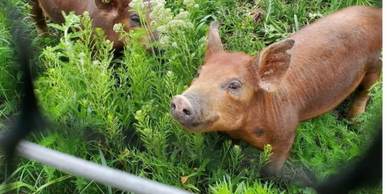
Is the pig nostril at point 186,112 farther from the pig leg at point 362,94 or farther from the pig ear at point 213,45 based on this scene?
the pig leg at point 362,94

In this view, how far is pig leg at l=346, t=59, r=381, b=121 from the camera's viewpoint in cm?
346

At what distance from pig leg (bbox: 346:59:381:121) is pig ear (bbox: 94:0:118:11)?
190 cm

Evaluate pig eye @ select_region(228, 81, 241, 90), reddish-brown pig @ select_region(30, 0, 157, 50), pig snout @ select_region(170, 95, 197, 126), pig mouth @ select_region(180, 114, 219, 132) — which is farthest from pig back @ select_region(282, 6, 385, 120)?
reddish-brown pig @ select_region(30, 0, 157, 50)

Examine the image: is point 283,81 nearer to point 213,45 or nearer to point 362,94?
point 213,45

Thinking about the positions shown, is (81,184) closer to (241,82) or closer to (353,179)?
(241,82)

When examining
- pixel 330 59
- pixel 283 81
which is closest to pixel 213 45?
pixel 283 81

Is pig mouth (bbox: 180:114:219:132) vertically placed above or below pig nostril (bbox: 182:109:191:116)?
below

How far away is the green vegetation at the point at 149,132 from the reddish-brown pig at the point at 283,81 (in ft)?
0.58

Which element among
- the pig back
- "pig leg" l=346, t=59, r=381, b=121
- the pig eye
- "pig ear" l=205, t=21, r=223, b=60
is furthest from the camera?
"pig leg" l=346, t=59, r=381, b=121

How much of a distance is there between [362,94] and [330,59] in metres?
0.59

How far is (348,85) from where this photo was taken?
335 centimetres

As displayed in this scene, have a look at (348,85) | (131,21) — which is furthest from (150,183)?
(131,21)

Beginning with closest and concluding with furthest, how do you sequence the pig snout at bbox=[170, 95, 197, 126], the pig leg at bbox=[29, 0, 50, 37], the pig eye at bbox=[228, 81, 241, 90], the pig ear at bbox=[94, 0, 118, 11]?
1. the pig snout at bbox=[170, 95, 197, 126]
2. the pig eye at bbox=[228, 81, 241, 90]
3. the pig ear at bbox=[94, 0, 118, 11]
4. the pig leg at bbox=[29, 0, 50, 37]

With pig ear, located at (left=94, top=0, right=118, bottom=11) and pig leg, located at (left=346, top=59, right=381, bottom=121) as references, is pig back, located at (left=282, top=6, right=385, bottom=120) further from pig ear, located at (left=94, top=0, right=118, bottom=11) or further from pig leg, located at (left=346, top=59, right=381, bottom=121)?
pig ear, located at (left=94, top=0, right=118, bottom=11)
